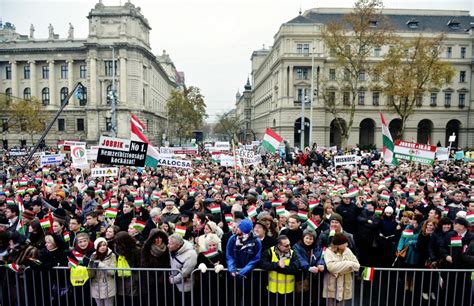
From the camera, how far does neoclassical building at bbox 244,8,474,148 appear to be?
182ft

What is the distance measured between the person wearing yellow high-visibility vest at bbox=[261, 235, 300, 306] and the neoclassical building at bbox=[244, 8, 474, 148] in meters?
51.6

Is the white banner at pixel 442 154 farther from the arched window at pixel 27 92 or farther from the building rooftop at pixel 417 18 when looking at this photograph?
the arched window at pixel 27 92

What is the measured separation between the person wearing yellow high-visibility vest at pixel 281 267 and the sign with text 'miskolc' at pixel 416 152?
1155cm

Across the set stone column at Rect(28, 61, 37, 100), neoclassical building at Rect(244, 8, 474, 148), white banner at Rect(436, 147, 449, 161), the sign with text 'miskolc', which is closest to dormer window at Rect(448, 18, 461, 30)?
neoclassical building at Rect(244, 8, 474, 148)

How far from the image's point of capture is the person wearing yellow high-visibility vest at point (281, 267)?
16.3 ft

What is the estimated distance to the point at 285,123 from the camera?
56219 millimetres

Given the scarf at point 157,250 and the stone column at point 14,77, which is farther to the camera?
the stone column at point 14,77

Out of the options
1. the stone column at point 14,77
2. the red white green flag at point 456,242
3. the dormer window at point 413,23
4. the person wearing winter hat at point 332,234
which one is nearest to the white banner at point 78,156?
the person wearing winter hat at point 332,234

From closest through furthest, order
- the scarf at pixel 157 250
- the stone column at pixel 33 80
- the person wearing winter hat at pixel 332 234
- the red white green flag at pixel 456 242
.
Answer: the scarf at pixel 157 250, the red white green flag at pixel 456 242, the person wearing winter hat at pixel 332 234, the stone column at pixel 33 80

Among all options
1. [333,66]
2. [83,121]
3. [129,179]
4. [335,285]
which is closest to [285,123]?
[333,66]

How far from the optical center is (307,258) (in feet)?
17.2

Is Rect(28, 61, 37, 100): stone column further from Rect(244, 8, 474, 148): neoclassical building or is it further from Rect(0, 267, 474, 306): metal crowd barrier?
Rect(0, 267, 474, 306): metal crowd barrier

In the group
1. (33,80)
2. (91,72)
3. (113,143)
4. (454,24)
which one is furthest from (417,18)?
(33,80)

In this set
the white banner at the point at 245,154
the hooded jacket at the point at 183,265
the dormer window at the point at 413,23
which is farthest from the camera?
the dormer window at the point at 413,23
